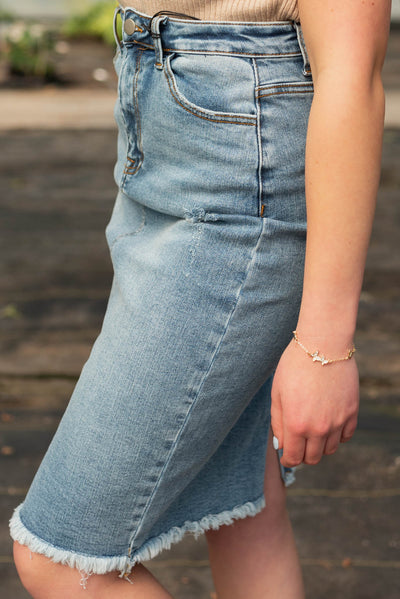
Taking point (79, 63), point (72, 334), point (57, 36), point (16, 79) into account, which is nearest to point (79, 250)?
point (72, 334)

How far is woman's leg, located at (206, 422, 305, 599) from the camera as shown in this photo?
4.39 feet

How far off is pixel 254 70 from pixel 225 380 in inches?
15.6

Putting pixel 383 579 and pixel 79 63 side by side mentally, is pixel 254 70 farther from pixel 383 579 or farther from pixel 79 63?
pixel 79 63

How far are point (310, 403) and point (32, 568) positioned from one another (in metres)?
0.45

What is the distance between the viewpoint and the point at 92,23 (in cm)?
1168

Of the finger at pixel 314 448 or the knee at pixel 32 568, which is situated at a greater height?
the finger at pixel 314 448

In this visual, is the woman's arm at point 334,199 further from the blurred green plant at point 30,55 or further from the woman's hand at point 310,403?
the blurred green plant at point 30,55

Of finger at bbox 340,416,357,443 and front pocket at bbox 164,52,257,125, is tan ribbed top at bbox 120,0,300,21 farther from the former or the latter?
finger at bbox 340,416,357,443

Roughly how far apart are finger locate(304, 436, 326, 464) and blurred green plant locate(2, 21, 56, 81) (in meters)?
7.86

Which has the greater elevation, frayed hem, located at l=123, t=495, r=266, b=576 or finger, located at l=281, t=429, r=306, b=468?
finger, located at l=281, t=429, r=306, b=468

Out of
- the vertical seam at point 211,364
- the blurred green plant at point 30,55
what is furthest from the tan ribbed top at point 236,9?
the blurred green plant at point 30,55

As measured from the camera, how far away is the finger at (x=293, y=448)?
0.92 metres

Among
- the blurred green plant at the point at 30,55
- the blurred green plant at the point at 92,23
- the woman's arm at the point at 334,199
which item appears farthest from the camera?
the blurred green plant at the point at 92,23

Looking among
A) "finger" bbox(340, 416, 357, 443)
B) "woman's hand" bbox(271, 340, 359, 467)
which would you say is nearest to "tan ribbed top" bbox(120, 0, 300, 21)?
"woman's hand" bbox(271, 340, 359, 467)
